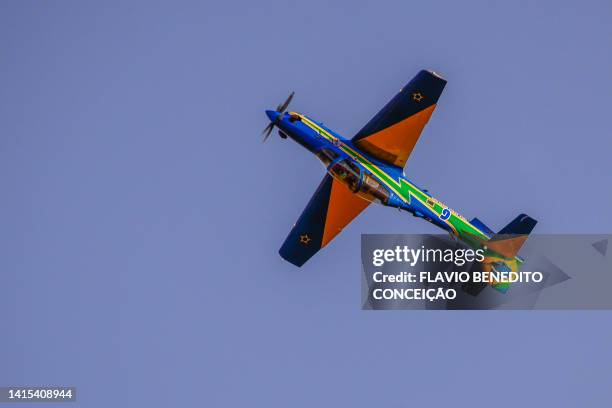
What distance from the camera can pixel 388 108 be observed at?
4400 cm

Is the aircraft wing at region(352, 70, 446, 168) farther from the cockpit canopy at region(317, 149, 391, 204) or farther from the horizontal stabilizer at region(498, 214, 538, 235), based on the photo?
the horizontal stabilizer at region(498, 214, 538, 235)

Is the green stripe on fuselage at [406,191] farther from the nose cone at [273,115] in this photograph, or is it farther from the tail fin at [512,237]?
the nose cone at [273,115]

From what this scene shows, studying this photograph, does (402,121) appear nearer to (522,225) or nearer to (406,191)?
(406,191)

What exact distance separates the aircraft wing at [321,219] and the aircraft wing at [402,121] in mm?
2619

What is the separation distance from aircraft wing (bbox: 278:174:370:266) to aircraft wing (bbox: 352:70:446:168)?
2.62 meters

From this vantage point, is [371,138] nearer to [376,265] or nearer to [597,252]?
[376,265]

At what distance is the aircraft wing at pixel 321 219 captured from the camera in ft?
151

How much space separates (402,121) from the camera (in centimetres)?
4419

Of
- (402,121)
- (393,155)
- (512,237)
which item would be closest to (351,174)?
(393,155)

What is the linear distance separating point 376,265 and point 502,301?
539 cm

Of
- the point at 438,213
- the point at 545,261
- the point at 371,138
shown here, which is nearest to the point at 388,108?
the point at 371,138

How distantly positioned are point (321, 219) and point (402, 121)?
5334 mm

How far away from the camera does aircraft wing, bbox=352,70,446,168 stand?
43938 millimetres

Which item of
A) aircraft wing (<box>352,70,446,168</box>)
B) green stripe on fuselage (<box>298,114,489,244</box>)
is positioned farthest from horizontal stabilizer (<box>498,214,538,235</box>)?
aircraft wing (<box>352,70,446,168</box>)
